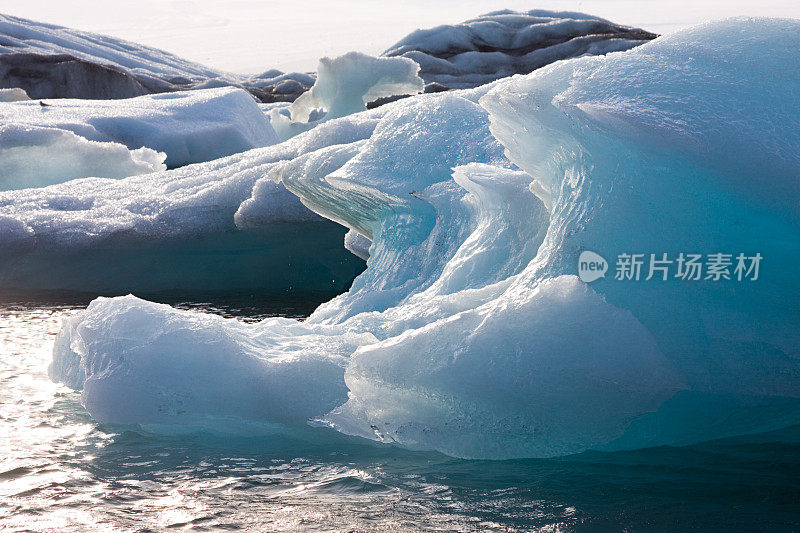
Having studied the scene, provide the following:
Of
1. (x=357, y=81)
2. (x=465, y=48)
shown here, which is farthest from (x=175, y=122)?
(x=465, y=48)

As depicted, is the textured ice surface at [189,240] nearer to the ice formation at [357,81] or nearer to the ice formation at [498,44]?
the ice formation at [357,81]

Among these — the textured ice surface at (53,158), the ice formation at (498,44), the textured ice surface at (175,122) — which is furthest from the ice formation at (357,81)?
the ice formation at (498,44)

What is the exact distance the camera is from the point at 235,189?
829 cm

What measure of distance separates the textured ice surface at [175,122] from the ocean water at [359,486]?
10482mm

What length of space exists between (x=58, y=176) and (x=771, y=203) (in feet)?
34.6

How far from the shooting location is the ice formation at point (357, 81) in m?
12.0

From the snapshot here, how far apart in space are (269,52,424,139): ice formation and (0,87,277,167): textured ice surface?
49.6 inches

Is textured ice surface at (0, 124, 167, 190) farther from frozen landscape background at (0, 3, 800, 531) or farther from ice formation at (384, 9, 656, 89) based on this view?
ice formation at (384, 9, 656, 89)

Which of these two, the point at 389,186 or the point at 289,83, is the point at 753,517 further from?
the point at 289,83

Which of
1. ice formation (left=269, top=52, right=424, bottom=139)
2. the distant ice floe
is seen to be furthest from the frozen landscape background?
the distant ice floe

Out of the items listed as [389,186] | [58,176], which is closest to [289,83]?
[58,176]

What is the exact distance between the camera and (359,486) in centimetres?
274

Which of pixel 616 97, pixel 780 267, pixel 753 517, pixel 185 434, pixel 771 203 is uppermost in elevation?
pixel 616 97

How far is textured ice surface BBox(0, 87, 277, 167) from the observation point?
13.2m
